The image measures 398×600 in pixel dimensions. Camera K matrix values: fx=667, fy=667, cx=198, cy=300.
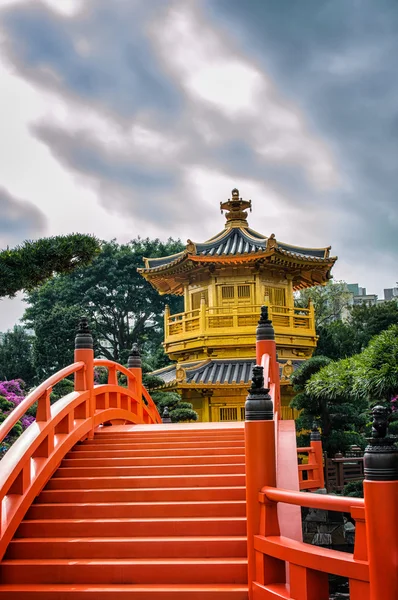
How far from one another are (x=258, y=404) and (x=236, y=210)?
18.6 meters

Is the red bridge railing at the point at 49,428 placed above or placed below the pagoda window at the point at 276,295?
below

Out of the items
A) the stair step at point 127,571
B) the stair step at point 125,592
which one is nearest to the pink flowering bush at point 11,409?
the stair step at point 127,571

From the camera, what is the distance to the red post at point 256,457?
184 inches

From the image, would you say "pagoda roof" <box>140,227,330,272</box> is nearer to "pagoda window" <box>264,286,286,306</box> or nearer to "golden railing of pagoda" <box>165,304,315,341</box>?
"pagoda window" <box>264,286,286,306</box>

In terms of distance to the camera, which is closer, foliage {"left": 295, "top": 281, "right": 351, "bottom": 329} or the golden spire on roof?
the golden spire on roof

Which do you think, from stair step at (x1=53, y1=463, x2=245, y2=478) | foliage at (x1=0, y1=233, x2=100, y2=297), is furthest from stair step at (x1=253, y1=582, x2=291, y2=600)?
foliage at (x1=0, y1=233, x2=100, y2=297)

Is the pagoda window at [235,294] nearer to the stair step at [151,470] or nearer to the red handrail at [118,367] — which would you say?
the red handrail at [118,367]

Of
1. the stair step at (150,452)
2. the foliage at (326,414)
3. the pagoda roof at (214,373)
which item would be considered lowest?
the stair step at (150,452)

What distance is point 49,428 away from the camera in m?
6.66

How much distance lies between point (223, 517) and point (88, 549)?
1181mm

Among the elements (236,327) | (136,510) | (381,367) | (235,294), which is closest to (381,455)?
(136,510)

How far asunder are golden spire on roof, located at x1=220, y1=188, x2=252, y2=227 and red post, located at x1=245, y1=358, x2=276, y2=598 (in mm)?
18063

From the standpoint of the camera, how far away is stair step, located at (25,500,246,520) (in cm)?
590

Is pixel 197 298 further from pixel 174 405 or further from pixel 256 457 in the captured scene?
pixel 256 457
